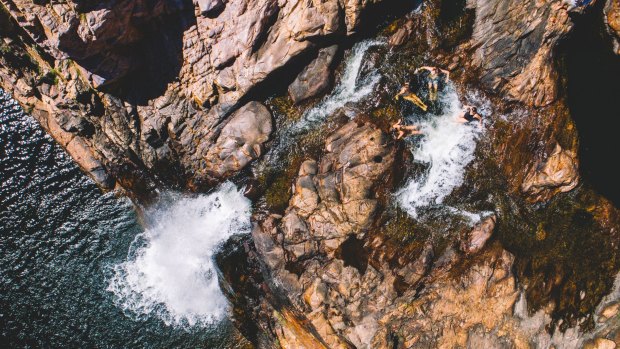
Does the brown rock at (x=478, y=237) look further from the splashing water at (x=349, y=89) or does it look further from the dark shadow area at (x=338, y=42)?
the dark shadow area at (x=338, y=42)

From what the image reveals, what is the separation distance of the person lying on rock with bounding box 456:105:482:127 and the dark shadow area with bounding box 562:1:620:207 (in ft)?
10.4

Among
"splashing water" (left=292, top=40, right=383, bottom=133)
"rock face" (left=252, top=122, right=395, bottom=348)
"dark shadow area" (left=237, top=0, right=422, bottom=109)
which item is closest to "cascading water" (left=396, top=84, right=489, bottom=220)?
"rock face" (left=252, top=122, right=395, bottom=348)

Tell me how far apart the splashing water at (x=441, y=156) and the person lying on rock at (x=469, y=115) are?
20 cm

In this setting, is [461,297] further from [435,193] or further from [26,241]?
[26,241]

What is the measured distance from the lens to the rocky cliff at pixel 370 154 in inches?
501

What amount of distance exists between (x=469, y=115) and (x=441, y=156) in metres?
1.81

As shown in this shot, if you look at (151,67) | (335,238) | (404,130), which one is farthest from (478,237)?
(151,67)

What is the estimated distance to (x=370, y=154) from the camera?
1333 centimetres

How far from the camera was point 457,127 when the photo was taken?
14.0 metres

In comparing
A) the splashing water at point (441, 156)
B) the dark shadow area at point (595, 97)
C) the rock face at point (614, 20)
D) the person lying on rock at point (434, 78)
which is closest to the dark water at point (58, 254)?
the splashing water at point (441, 156)

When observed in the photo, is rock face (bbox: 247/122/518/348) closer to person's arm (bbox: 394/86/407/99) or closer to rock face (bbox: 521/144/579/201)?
person's arm (bbox: 394/86/407/99)

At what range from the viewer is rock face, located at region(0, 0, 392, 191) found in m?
12.9

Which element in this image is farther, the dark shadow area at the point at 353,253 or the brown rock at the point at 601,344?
the brown rock at the point at 601,344

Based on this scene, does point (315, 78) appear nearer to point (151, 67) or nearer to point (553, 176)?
point (151, 67)
